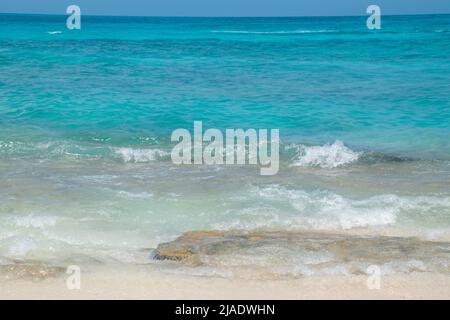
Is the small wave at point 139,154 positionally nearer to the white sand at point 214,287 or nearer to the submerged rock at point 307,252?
the submerged rock at point 307,252

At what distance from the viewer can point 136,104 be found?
56.5 ft

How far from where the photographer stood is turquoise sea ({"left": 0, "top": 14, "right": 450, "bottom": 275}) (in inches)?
298

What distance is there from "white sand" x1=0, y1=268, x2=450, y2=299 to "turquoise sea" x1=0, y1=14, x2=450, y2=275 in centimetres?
31

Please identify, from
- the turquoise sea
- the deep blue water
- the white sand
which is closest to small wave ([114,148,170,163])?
the turquoise sea

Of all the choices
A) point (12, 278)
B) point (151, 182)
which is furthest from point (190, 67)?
point (12, 278)

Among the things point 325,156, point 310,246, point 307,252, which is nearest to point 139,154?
point 325,156

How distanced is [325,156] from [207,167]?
2.34 metres

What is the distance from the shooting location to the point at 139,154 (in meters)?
11.9

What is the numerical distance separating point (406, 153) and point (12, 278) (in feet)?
28.8

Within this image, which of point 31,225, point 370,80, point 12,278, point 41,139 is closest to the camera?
point 12,278

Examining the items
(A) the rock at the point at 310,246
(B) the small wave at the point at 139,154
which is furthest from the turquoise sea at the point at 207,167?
(A) the rock at the point at 310,246

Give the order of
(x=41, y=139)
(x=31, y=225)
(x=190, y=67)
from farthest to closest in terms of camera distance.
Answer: (x=190, y=67), (x=41, y=139), (x=31, y=225)

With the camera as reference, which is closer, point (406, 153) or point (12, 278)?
point (12, 278)
